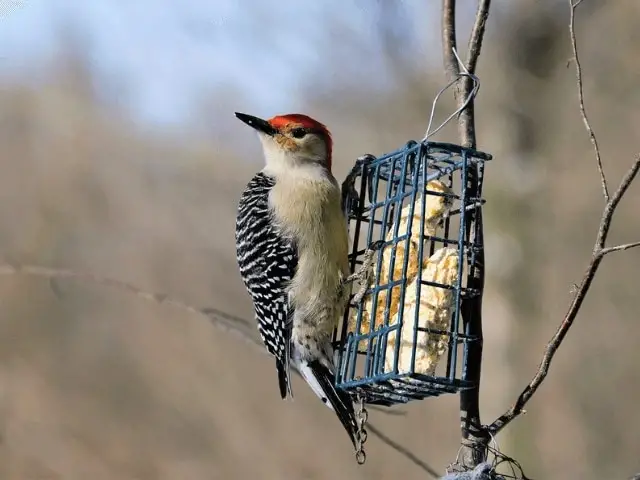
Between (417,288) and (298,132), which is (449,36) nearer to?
(417,288)

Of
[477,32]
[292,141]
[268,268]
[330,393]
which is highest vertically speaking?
[292,141]

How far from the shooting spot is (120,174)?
9258mm

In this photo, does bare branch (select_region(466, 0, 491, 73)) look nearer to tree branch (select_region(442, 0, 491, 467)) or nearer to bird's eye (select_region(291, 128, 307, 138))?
tree branch (select_region(442, 0, 491, 467))

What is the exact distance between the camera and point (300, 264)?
137 inches

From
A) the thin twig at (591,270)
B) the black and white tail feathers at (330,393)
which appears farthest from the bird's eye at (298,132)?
the thin twig at (591,270)

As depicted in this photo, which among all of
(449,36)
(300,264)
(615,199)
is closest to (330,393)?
(300,264)

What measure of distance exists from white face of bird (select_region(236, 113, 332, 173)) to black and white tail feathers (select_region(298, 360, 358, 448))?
81 cm

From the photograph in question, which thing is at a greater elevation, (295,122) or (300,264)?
(295,122)

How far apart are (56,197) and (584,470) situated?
5.48m

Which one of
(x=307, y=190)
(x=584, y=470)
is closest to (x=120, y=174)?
(x=584, y=470)

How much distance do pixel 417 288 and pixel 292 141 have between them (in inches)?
48.8

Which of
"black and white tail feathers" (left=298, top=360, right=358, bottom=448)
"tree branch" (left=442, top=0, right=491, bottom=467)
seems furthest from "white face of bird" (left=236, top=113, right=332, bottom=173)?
"tree branch" (left=442, top=0, right=491, bottom=467)

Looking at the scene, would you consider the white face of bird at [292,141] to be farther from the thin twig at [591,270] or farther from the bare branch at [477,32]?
the thin twig at [591,270]

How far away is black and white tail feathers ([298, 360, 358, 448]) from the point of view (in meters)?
3.31
